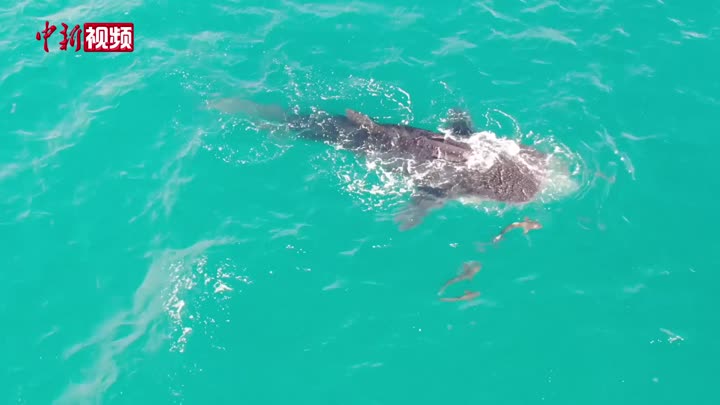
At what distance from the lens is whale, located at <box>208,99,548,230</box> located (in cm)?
A: 3019

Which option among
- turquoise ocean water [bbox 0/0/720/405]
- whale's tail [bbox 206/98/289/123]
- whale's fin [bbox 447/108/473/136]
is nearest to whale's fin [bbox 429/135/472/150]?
whale's fin [bbox 447/108/473/136]

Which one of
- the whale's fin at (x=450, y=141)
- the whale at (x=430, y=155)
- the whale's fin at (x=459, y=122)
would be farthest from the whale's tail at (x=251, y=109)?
the whale's fin at (x=459, y=122)

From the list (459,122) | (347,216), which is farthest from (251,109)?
(459,122)

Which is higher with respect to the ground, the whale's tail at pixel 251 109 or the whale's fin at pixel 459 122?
the whale's tail at pixel 251 109

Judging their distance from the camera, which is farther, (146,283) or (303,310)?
(146,283)

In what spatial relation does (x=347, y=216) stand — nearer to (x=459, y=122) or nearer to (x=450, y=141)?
(x=450, y=141)

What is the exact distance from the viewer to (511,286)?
26359 mm

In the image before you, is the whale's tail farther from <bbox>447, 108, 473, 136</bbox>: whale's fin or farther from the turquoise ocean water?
<bbox>447, 108, 473, 136</bbox>: whale's fin

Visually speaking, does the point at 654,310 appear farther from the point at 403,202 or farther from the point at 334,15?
the point at 334,15

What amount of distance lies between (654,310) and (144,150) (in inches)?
1101

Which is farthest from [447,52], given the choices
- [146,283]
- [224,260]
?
[146,283]

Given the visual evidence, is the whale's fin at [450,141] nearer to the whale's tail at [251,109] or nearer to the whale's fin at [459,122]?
the whale's fin at [459,122]

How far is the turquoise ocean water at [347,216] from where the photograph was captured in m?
24.3

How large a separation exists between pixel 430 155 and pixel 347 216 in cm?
618
